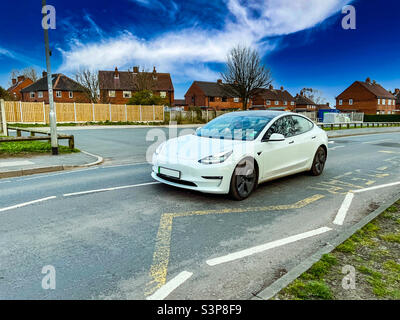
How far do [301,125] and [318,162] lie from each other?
1179 millimetres

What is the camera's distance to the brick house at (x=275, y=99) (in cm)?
7406

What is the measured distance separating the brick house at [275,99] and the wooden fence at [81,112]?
3967 cm

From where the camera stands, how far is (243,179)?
210 inches

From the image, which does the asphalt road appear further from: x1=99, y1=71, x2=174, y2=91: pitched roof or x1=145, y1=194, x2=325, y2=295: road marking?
x1=99, y1=71, x2=174, y2=91: pitched roof

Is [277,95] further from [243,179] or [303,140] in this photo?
[243,179]

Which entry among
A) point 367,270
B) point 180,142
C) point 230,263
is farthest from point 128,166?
point 367,270

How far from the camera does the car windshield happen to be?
231 inches

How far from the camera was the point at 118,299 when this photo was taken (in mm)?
2549

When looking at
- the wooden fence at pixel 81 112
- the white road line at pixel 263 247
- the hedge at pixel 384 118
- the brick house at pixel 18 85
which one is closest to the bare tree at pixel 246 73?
the wooden fence at pixel 81 112

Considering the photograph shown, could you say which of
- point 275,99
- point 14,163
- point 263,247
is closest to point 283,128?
point 263,247

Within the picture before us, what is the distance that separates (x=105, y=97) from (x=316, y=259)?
56.1m

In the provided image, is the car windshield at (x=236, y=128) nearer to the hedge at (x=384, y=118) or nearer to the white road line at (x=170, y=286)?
the white road line at (x=170, y=286)

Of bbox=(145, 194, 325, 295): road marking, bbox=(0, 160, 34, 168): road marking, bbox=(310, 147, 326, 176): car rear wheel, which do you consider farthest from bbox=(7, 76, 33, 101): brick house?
bbox=(145, 194, 325, 295): road marking
